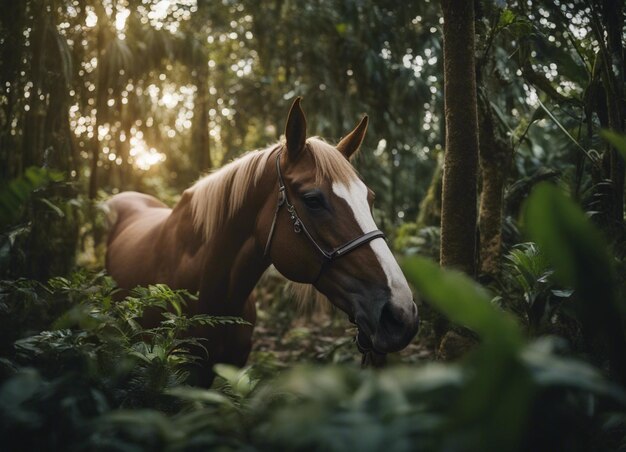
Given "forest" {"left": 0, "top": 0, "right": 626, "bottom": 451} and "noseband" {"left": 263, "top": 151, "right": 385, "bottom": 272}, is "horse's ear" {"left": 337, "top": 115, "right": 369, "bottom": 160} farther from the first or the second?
"noseband" {"left": 263, "top": 151, "right": 385, "bottom": 272}

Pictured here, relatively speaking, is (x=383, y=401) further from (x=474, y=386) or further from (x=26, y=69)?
(x=26, y=69)

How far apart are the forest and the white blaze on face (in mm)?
12

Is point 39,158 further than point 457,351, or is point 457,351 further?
point 39,158

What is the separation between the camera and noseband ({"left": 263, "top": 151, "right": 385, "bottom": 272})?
1.95 meters

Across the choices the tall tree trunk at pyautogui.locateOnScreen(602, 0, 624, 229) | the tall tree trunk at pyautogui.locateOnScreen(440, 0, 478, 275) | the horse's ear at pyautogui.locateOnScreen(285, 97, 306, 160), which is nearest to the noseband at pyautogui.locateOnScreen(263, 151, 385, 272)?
the horse's ear at pyautogui.locateOnScreen(285, 97, 306, 160)

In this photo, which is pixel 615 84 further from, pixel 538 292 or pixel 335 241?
pixel 335 241

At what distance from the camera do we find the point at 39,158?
3.57 m

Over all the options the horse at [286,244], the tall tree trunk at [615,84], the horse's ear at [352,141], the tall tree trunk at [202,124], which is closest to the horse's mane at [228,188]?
the horse at [286,244]

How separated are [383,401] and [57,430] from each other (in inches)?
27.8

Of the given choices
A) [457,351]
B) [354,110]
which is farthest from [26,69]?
[354,110]

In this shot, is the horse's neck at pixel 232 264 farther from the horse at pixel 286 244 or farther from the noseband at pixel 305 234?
the noseband at pixel 305 234

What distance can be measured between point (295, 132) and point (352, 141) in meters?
0.45

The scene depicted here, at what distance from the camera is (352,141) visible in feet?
8.48

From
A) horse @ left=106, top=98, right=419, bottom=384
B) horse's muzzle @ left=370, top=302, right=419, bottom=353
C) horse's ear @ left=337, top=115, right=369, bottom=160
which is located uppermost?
horse's ear @ left=337, top=115, right=369, bottom=160
